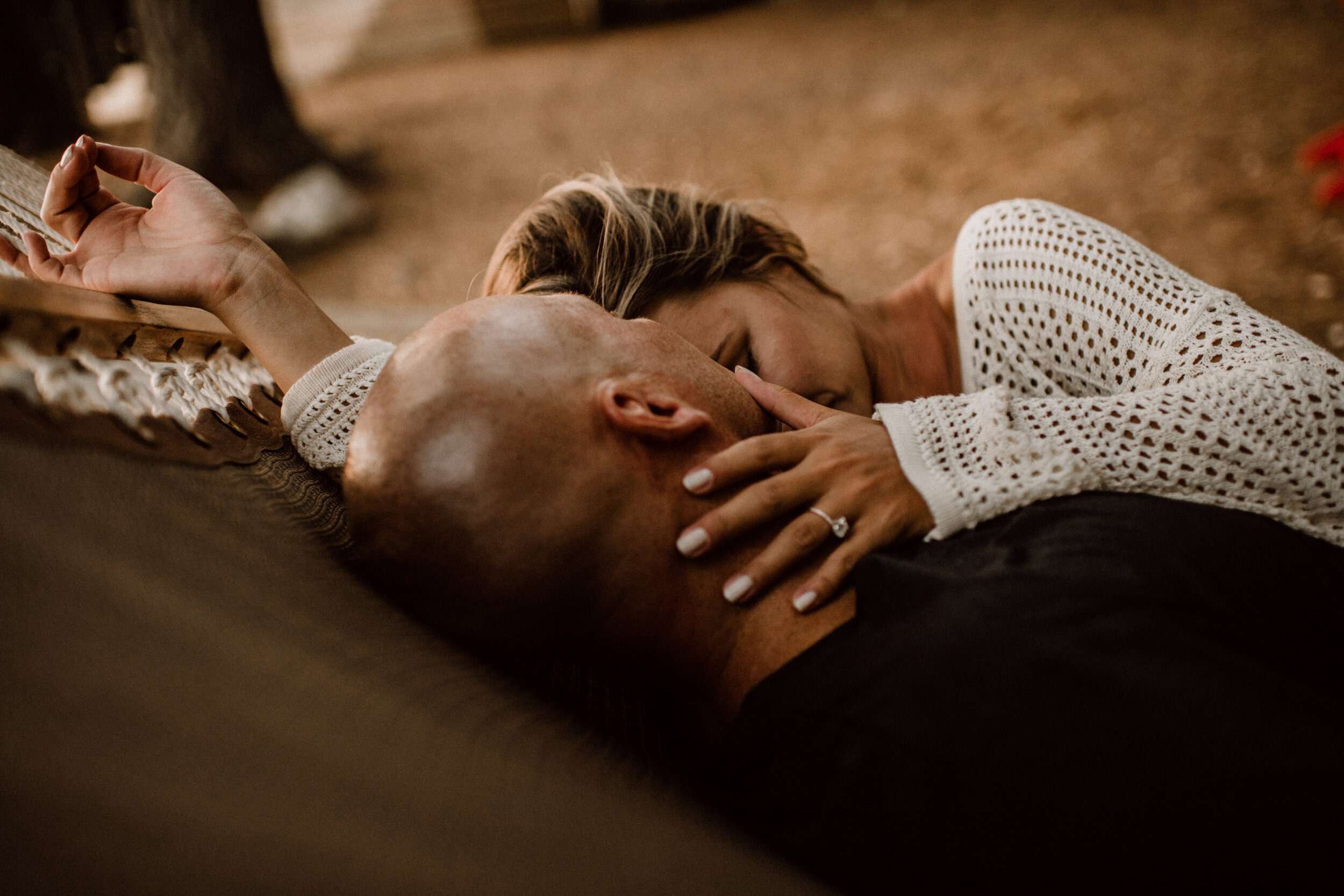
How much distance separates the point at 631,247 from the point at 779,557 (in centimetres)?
94

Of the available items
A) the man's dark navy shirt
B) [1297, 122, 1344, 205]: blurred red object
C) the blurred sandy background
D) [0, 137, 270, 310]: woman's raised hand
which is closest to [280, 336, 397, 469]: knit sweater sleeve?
[0, 137, 270, 310]: woman's raised hand

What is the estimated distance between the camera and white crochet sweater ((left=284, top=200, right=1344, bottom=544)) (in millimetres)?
1229

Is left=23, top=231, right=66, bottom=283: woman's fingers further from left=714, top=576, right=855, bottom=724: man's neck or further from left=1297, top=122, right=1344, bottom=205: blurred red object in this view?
left=1297, top=122, right=1344, bottom=205: blurred red object

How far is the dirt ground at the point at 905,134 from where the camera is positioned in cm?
385

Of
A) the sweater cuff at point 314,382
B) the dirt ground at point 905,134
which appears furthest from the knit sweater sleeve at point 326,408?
the dirt ground at point 905,134

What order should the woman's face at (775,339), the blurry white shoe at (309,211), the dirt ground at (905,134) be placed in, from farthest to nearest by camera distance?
1. the blurry white shoe at (309,211)
2. the dirt ground at (905,134)
3. the woman's face at (775,339)

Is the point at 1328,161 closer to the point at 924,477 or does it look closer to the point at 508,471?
the point at 924,477

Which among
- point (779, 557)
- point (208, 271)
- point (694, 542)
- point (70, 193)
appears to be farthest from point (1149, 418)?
point (70, 193)

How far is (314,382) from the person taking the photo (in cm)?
148

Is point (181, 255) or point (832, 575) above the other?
point (181, 255)

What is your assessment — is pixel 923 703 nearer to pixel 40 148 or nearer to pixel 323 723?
pixel 323 723

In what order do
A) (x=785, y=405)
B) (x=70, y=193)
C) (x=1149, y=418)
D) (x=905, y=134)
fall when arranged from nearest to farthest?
1. (x=1149, y=418)
2. (x=785, y=405)
3. (x=70, y=193)
4. (x=905, y=134)

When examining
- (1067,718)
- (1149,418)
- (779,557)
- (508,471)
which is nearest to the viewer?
(1067,718)

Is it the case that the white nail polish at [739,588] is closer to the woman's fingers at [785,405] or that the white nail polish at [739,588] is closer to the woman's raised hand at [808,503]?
the woman's raised hand at [808,503]
